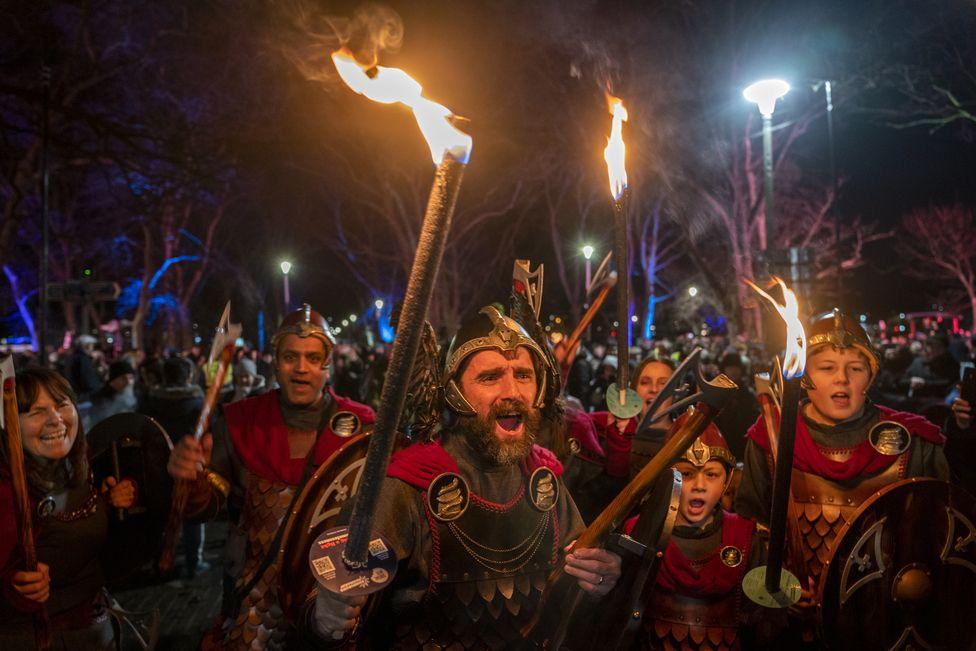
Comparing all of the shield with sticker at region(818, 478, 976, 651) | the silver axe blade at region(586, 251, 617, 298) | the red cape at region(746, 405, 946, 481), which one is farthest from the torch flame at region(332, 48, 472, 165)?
the silver axe blade at region(586, 251, 617, 298)

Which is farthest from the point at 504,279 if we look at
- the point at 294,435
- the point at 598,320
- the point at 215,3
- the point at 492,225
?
the point at 294,435

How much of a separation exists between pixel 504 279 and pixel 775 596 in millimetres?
35503

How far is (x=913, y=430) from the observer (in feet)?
13.0

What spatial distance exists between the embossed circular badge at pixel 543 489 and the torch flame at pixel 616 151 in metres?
1.90

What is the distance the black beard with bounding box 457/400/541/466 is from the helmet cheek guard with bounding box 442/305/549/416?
0.22 feet

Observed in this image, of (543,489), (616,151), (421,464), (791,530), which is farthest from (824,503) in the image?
(421,464)

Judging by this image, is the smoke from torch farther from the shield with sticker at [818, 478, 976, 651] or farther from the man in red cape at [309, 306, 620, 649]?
the shield with sticker at [818, 478, 976, 651]

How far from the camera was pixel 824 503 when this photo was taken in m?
3.94

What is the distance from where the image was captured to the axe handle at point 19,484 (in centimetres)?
294

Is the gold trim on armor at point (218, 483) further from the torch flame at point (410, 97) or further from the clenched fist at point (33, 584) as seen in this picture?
the torch flame at point (410, 97)

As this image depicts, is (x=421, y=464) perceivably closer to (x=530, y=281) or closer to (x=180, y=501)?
(x=530, y=281)

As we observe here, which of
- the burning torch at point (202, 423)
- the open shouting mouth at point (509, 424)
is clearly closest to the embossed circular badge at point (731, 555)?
the open shouting mouth at point (509, 424)

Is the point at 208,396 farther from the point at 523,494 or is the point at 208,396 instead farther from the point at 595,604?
the point at 595,604

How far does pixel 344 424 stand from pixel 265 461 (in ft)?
1.66
